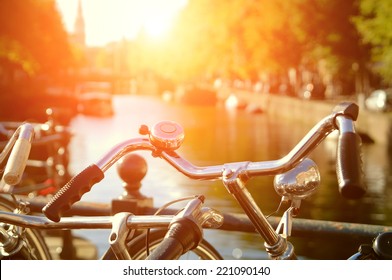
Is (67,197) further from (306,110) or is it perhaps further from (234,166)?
(306,110)

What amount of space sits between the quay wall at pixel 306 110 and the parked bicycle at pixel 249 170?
18.1 feet

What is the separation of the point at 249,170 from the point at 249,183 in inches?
321

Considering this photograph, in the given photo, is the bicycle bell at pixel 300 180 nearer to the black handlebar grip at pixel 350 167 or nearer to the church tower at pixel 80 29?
the black handlebar grip at pixel 350 167

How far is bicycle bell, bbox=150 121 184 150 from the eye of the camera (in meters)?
1.41

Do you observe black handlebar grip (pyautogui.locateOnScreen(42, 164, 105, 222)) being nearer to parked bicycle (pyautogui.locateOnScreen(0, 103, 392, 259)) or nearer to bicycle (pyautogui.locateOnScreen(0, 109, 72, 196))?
parked bicycle (pyautogui.locateOnScreen(0, 103, 392, 259))

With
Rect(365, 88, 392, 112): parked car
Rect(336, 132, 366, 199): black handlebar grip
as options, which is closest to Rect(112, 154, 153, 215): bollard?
Rect(336, 132, 366, 199): black handlebar grip

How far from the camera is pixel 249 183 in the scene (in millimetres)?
9508

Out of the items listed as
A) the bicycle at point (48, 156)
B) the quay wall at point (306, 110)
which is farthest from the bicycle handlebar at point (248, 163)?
the quay wall at point (306, 110)

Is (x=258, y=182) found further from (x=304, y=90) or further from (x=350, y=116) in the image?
(x=304, y=90)

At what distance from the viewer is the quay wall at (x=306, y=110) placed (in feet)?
45.4

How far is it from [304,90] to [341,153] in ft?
92.1

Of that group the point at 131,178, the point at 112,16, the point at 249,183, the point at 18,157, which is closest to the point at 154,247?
the point at 18,157

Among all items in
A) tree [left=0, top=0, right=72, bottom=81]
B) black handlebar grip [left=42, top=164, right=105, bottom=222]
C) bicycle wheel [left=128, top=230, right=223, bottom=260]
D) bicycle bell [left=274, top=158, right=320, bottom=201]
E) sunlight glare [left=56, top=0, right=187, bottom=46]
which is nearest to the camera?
black handlebar grip [left=42, top=164, right=105, bottom=222]

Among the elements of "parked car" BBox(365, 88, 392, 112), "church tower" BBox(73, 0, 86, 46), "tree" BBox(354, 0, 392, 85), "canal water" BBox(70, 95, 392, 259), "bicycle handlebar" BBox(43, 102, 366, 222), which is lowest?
"parked car" BBox(365, 88, 392, 112)
